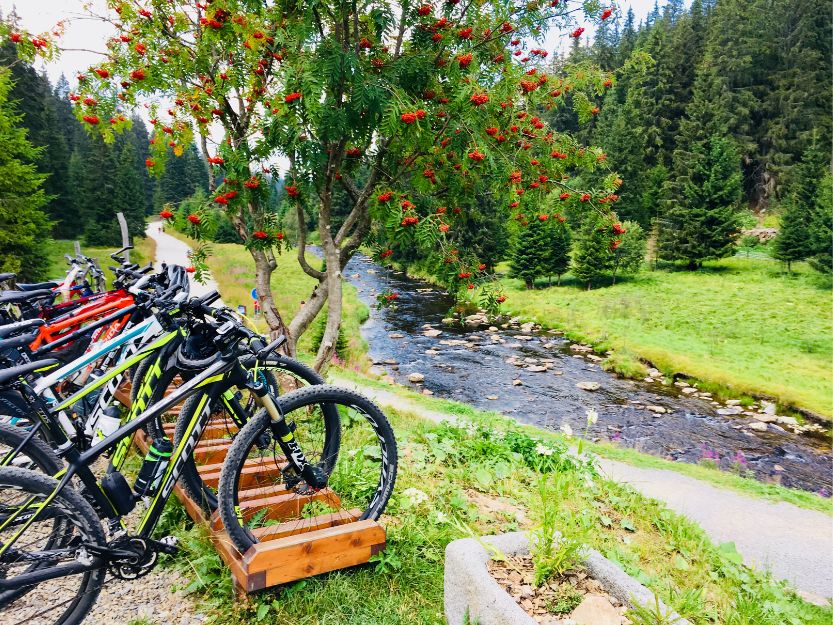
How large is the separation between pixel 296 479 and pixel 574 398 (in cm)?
1393

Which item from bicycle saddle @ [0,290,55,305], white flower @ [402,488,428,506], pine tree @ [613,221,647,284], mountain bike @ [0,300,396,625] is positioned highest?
bicycle saddle @ [0,290,55,305]

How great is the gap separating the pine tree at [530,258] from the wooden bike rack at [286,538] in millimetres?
30825

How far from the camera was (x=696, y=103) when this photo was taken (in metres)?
41.7

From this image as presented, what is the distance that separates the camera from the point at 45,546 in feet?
9.07

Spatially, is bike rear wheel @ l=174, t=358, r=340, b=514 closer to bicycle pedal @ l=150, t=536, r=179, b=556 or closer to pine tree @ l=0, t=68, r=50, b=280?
bicycle pedal @ l=150, t=536, r=179, b=556

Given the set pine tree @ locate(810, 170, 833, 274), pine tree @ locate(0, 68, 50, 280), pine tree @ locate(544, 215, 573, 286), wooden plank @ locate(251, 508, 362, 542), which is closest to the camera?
wooden plank @ locate(251, 508, 362, 542)

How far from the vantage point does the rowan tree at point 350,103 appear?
5078 millimetres

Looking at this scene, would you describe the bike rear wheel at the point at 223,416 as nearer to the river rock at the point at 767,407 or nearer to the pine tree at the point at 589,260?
the river rock at the point at 767,407

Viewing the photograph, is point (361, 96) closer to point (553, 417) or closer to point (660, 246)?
point (553, 417)

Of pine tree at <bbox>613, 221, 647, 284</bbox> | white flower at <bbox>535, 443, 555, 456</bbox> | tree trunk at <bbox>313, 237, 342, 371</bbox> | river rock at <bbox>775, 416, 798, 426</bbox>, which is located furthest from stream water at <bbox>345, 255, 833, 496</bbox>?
pine tree at <bbox>613, 221, 647, 284</bbox>

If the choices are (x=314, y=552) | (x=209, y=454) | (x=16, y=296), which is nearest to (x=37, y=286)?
(x=16, y=296)

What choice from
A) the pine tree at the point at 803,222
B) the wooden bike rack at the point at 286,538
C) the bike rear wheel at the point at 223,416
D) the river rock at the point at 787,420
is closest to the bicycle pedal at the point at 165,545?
the wooden bike rack at the point at 286,538

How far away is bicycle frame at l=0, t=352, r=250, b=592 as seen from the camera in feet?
8.19

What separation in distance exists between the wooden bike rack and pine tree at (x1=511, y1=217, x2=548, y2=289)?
30825 mm
